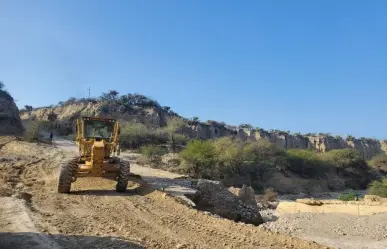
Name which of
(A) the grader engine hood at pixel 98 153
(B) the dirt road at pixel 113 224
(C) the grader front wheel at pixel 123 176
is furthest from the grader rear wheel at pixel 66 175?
(C) the grader front wheel at pixel 123 176

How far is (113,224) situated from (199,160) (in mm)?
24790

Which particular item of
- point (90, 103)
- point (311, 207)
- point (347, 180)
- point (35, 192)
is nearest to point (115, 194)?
point (35, 192)

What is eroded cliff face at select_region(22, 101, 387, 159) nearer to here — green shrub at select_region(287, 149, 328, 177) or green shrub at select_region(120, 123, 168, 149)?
green shrub at select_region(287, 149, 328, 177)

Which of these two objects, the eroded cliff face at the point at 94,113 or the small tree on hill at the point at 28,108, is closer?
the eroded cliff face at the point at 94,113

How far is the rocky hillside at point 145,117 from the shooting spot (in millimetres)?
67938

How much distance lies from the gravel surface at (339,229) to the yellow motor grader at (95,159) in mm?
6086

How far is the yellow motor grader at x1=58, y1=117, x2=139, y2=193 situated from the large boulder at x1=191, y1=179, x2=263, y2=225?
328 centimetres

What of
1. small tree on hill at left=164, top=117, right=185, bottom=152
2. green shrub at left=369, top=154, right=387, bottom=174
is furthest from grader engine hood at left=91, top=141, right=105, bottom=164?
green shrub at left=369, top=154, right=387, bottom=174

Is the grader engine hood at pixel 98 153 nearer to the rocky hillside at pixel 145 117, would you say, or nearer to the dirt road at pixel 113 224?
the dirt road at pixel 113 224

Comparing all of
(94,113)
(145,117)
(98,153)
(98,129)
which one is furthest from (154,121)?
(98,153)

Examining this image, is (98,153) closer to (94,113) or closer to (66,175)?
(66,175)

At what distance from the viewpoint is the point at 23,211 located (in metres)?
9.43

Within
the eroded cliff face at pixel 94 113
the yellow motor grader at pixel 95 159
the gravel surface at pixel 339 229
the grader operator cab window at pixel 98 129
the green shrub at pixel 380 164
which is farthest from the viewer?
the eroded cliff face at pixel 94 113

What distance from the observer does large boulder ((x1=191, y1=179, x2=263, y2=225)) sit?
1569cm
